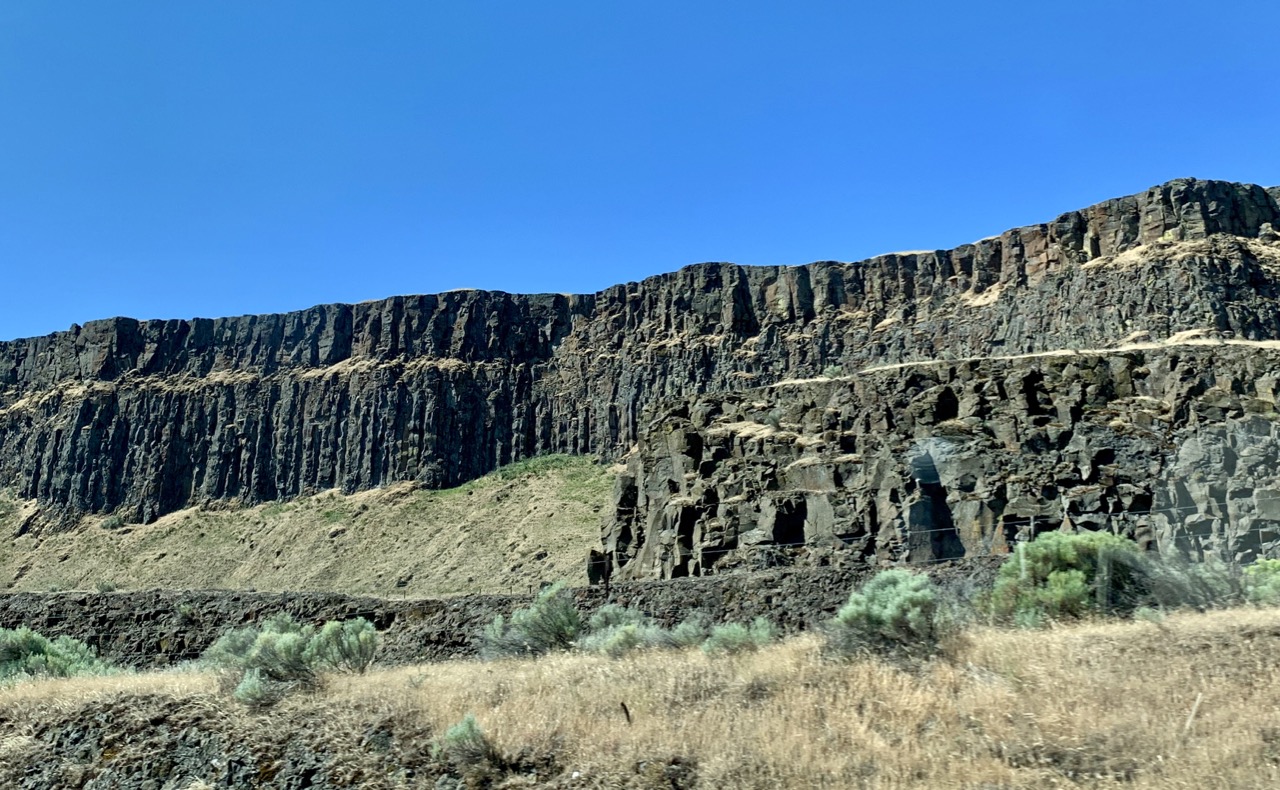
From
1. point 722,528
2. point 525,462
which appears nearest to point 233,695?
point 722,528

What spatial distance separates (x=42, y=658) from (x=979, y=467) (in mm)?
26879

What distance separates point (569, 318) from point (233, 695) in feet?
267

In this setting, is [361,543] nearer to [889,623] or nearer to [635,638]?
[635,638]

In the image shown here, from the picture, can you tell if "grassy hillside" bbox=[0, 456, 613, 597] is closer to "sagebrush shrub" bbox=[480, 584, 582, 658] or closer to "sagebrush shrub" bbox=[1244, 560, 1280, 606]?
"sagebrush shrub" bbox=[480, 584, 582, 658]

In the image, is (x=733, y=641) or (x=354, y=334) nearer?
(x=733, y=641)

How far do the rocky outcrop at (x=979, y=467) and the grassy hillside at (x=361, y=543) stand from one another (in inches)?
624

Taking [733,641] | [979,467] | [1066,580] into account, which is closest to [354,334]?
[979,467]

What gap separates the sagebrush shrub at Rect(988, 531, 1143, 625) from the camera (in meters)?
17.2

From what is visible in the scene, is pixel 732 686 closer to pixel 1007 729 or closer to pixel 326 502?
pixel 1007 729

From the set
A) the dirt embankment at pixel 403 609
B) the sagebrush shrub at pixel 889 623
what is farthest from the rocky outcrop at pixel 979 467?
the sagebrush shrub at pixel 889 623

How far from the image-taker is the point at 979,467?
34.4m

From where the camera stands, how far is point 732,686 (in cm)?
1393

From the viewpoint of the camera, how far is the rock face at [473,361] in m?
71.2

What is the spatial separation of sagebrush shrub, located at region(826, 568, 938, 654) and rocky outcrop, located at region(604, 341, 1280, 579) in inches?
619
